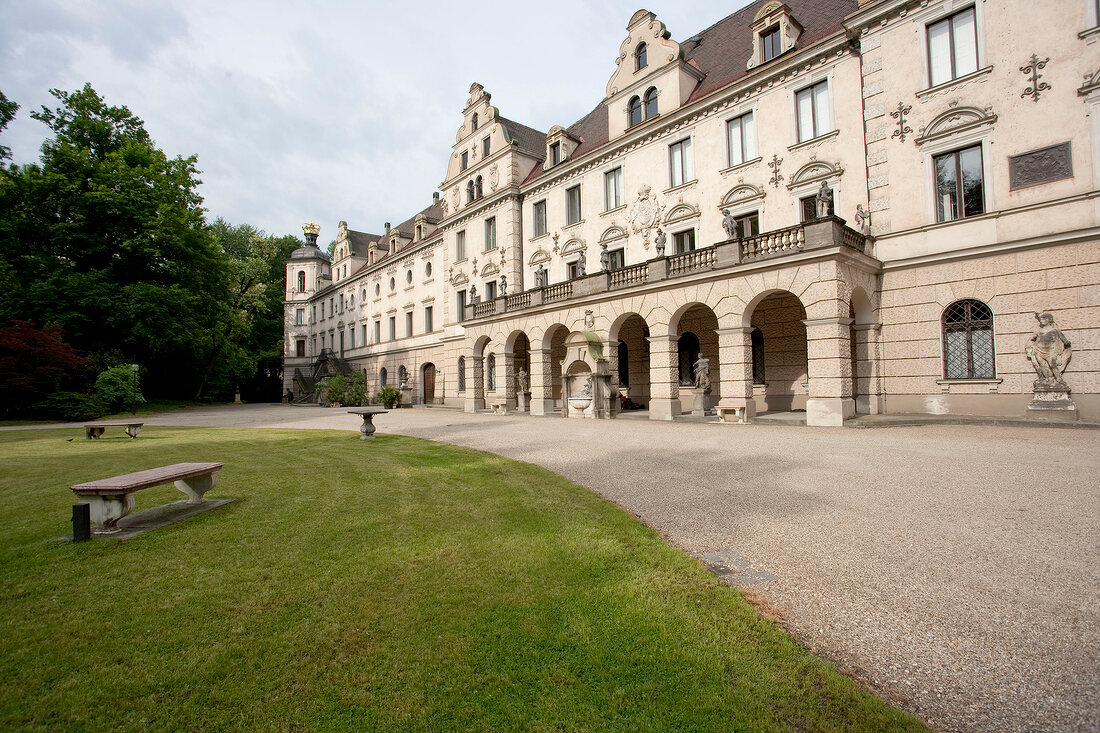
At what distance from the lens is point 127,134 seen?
34.4 metres

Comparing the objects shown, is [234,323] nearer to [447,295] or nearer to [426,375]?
[426,375]

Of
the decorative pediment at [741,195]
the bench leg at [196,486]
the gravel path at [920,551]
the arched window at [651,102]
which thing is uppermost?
the arched window at [651,102]

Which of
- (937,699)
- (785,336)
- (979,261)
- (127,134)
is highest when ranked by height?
(127,134)

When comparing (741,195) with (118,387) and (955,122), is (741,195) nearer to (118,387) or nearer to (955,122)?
(955,122)

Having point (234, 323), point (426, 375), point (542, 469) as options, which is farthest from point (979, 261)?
point (234, 323)

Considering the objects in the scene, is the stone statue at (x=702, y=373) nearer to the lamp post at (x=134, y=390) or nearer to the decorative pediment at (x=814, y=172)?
the decorative pediment at (x=814, y=172)

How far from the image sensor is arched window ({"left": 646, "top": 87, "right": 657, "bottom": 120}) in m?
22.9

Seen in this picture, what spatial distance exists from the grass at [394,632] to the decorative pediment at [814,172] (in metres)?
17.2

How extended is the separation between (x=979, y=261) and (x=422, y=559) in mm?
18144

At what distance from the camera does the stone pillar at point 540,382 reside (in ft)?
78.4

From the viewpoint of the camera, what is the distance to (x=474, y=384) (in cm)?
2805

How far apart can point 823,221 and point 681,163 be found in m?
8.78

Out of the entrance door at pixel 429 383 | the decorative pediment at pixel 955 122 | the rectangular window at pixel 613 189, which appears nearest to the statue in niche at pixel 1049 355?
the decorative pediment at pixel 955 122

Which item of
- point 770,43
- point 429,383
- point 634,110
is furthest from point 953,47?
point 429,383
